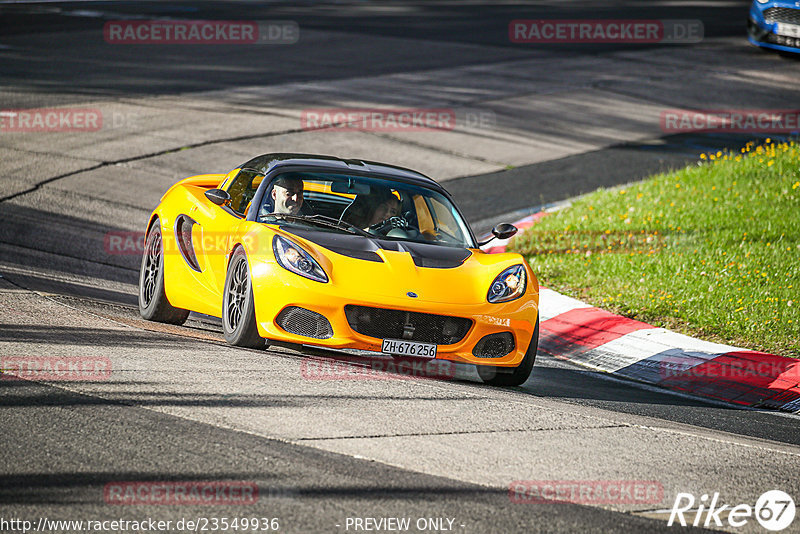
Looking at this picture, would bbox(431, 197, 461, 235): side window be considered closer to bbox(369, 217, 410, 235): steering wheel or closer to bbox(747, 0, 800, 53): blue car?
bbox(369, 217, 410, 235): steering wheel

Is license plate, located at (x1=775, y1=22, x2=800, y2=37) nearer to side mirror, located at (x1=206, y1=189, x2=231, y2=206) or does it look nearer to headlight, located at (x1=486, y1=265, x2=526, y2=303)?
headlight, located at (x1=486, y1=265, x2=526, y2=303)

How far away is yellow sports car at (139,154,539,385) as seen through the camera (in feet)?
24.1

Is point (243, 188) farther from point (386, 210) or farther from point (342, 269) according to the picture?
point (342, 269)

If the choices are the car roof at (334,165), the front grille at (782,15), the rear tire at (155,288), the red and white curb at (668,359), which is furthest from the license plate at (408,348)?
the front grille at (782,15)

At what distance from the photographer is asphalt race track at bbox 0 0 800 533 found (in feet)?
15.9

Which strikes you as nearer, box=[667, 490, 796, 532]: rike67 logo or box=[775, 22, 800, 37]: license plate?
box=[667, 490, 796, 532]: rike67 logo

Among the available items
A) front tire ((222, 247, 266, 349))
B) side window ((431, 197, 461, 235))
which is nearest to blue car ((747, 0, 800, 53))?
side window ((431, 197, 461, 235))

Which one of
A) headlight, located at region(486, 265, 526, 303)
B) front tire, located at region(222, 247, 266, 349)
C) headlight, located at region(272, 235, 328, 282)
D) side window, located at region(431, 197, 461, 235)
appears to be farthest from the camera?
side window, located at region(431, 197, 461, 235)

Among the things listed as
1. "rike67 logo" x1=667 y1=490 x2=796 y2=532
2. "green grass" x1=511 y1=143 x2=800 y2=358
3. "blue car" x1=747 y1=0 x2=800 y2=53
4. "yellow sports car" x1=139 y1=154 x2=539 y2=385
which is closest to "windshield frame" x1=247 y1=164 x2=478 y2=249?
"yellow sports car" x1=139 y1=154 x2=539 y2=385

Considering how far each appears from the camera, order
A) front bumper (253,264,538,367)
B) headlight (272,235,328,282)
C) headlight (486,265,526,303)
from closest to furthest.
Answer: front bumper (253,264,538,367) < headlight (272,235,328,282) < headlight (486,265,526,303)

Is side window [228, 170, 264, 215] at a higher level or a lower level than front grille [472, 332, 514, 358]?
higher

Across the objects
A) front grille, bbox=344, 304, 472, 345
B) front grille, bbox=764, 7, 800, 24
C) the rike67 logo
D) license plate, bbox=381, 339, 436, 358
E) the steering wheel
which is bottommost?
the rike67 logo

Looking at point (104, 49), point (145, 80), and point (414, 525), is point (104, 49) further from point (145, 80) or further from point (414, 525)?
point (414, 525)

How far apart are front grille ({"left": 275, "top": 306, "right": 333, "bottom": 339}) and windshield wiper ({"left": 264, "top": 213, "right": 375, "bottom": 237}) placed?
1080 mm
